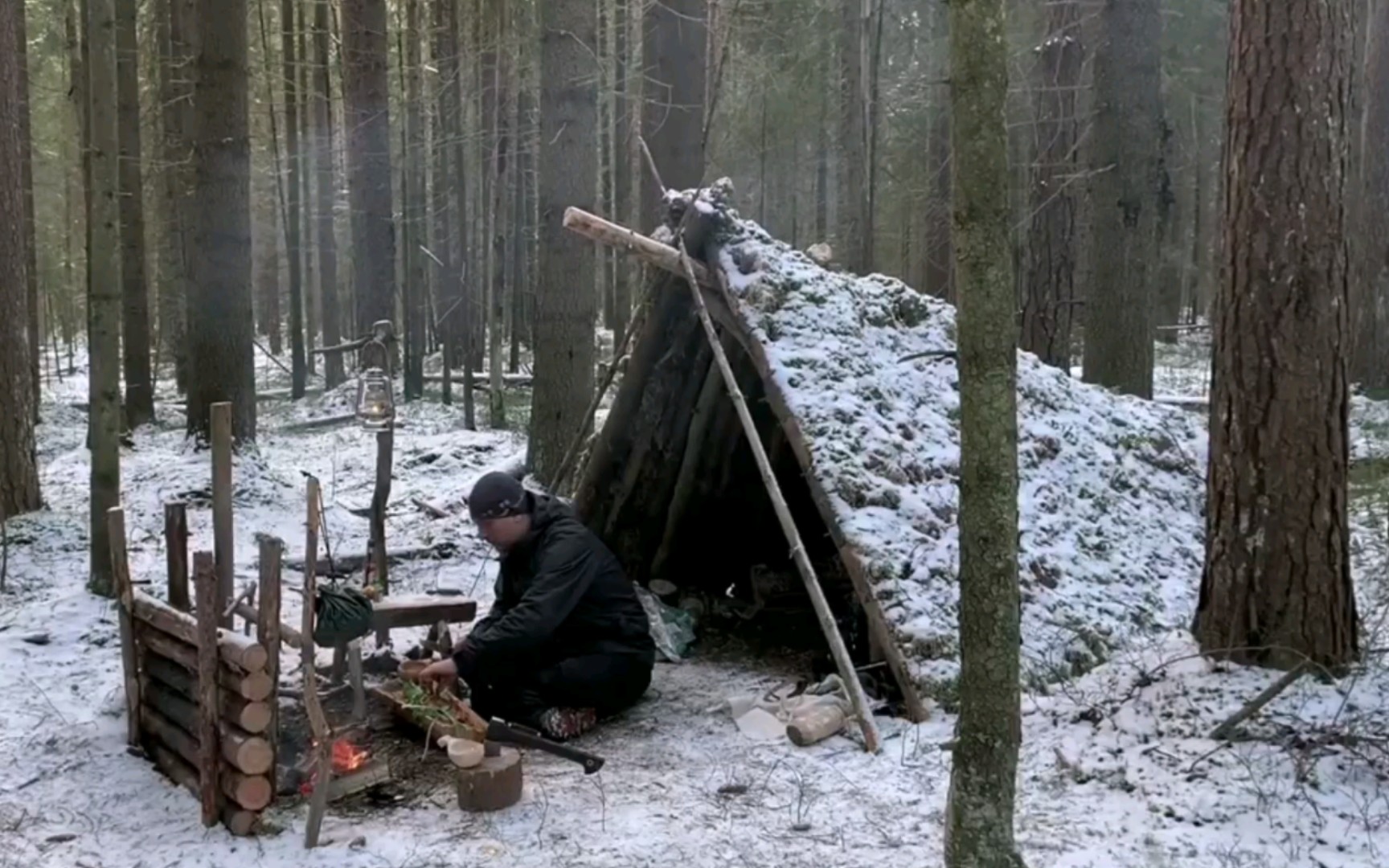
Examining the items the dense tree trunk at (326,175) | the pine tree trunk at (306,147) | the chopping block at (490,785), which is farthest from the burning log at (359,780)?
the pine tree trunk at (306,147)

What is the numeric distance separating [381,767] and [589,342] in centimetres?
486

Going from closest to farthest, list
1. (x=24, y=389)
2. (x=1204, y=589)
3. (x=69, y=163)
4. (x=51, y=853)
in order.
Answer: (x=51, y=853) < (x=1204, y=589) < (x=24, y=389) < (x=69, y=163)

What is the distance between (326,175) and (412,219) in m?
6.41

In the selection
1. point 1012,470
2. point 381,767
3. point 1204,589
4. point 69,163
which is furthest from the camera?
point 69,163

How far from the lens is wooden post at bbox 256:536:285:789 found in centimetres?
A: 396

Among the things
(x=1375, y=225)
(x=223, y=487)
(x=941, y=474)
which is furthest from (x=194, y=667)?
(x=1375, y=225)

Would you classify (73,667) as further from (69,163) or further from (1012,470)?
(69,163)

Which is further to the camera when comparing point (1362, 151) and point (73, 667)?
point (1362, 151)

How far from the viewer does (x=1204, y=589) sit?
4.99 meters

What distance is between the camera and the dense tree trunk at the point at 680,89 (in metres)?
11.7

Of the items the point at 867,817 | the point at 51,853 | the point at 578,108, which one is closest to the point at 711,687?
the point at 867,817

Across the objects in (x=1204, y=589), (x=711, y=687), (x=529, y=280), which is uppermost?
(x=529, y=280)

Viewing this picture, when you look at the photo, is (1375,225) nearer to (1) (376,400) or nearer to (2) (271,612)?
(1) (376,400)

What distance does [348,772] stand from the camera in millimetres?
4477
